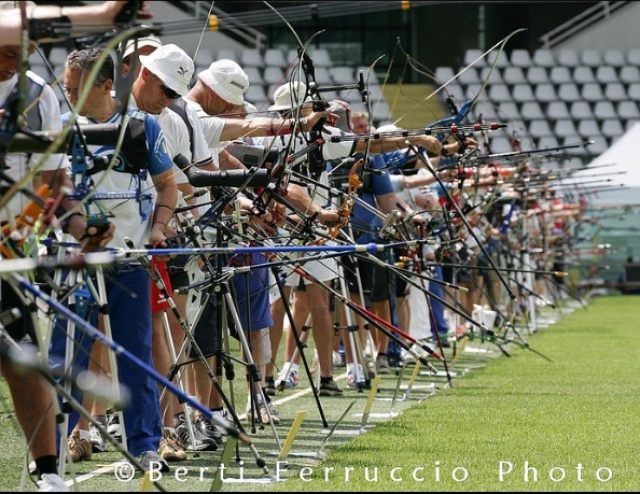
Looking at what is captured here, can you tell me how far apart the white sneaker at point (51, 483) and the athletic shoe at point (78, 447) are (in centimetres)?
113

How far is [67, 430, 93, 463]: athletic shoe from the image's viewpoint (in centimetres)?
627

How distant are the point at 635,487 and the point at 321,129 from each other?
2.88 meters

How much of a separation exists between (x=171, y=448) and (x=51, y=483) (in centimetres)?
127

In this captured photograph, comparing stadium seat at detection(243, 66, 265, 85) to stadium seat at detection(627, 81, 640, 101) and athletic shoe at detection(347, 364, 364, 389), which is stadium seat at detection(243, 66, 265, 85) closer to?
stadium seat at detection(627, 81, 640, 101)

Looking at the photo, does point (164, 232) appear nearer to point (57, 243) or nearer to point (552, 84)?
point (57, 243)

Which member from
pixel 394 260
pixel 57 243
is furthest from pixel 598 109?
pixel 57 243

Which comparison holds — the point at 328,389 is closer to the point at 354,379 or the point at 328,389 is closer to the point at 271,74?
the point at 354,379

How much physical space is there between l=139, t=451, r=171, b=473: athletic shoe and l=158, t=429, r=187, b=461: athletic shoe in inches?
8.7

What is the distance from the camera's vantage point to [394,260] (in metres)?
11.8

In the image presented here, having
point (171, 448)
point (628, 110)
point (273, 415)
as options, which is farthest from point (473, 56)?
point (171, 448)

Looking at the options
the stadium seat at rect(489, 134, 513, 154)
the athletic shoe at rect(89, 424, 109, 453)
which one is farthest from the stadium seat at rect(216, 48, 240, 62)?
the athletic shoe at rect(89, 424, 109, 453)

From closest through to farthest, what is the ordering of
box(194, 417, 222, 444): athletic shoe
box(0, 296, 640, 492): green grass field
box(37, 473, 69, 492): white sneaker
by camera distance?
box(37, 473, 69, 492): white sneaker → box(0, 296, 640, 492): green grass field → box(194, 417, 222, 444): athletic shoe

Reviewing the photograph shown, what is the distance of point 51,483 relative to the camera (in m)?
5.07

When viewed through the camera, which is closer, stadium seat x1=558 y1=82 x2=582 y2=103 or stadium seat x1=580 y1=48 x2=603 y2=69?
stadium seat x1=558 y1=82 x2=582 y2=103
